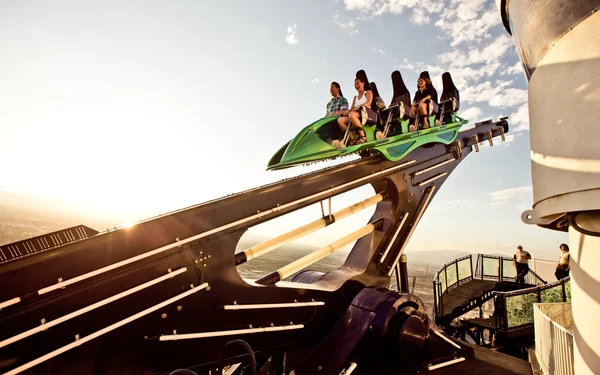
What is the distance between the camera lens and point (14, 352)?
2.31 m

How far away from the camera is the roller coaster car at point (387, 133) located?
5.31m

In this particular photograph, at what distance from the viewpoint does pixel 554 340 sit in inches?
213

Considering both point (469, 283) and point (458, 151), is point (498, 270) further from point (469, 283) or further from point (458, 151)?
point (458, 151)

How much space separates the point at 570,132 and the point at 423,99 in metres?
4.39

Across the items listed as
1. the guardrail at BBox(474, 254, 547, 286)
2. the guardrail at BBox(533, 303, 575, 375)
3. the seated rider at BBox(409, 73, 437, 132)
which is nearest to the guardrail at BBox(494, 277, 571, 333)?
the guardrail at BBox(533, 303, 575, 375)

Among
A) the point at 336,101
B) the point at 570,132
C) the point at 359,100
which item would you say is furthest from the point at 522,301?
the point at 570,132

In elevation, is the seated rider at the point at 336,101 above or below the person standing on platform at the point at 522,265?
above

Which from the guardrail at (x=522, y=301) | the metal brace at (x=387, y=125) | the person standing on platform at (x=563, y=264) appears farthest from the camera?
the person standing on platform at (x=563, y=264)

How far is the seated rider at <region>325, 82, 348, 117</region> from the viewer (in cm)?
662

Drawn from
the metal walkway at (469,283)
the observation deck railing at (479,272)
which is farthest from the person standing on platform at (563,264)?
the observation deck railing at (479,272)

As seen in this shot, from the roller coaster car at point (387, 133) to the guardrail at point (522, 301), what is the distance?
4.79m

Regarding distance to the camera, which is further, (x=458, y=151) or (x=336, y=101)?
(x=458, y=151)

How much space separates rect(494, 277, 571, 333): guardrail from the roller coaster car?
4.79 metres

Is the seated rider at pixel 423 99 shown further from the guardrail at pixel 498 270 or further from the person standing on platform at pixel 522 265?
the guardrail at pixel 498 270
